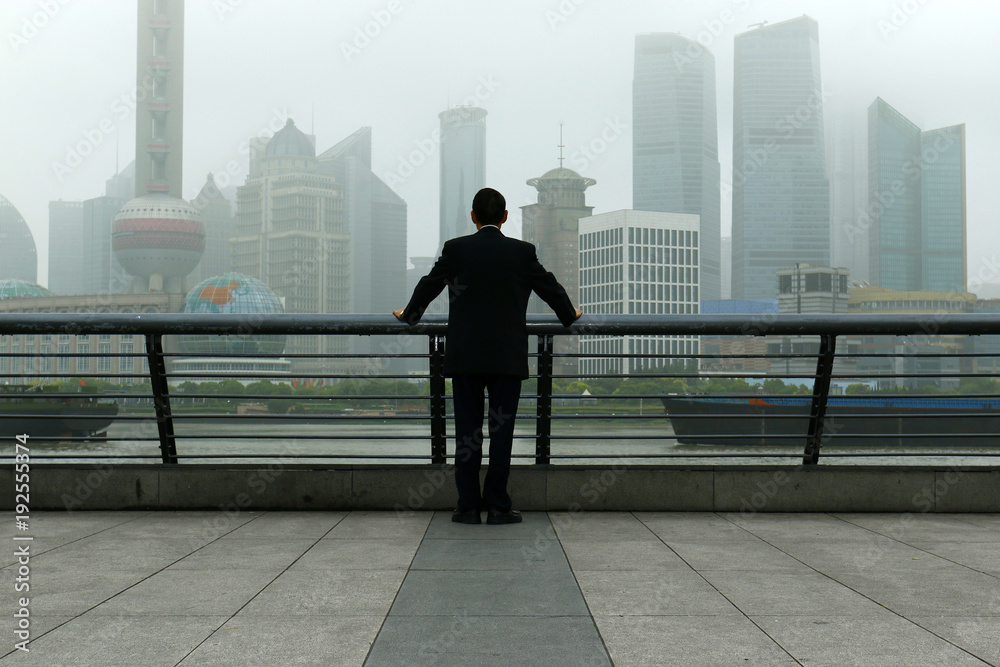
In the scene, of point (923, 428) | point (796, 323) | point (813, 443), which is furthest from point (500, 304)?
point (923, 428)

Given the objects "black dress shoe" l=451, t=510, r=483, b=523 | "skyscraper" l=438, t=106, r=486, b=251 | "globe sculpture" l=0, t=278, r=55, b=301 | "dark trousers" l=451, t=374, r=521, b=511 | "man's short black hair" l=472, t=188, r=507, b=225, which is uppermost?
"skyscraper" l=438, t=106, r=486, b=251

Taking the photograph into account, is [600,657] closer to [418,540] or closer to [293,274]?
[418,540]

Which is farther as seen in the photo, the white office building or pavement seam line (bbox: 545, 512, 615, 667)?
the white office building

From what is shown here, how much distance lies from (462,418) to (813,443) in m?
2.47

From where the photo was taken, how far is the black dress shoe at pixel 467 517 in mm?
5078

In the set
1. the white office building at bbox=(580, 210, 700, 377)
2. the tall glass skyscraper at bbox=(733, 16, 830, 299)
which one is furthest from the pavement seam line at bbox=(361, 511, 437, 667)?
the tall glass skyscraper at bbox=(733, 16, 830, 299)

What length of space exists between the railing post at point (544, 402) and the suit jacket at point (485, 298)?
73 cm

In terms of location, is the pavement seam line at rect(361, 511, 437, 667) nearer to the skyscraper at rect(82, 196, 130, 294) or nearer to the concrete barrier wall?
the concrete barrier wall

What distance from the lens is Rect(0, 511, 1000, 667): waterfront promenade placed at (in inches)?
106

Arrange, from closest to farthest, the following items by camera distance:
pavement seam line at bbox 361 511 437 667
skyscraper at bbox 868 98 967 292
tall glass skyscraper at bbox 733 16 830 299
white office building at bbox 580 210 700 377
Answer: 1. pavement seam line at bbox 361 511 437 667
2. white office building at bbox 580 210 700 377
3. skyscraper at bbox 868 98 967 292
4. tall glass skyscraper at bbox 733 16 830 299

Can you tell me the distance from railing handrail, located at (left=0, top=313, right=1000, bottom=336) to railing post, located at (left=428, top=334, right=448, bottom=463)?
29 cm

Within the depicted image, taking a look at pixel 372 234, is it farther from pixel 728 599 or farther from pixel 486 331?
pixel 728 599

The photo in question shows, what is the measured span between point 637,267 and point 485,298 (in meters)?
111

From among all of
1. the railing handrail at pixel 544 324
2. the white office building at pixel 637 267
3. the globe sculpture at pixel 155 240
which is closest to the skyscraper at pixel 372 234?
the globe sculpture at pixel 155 240
